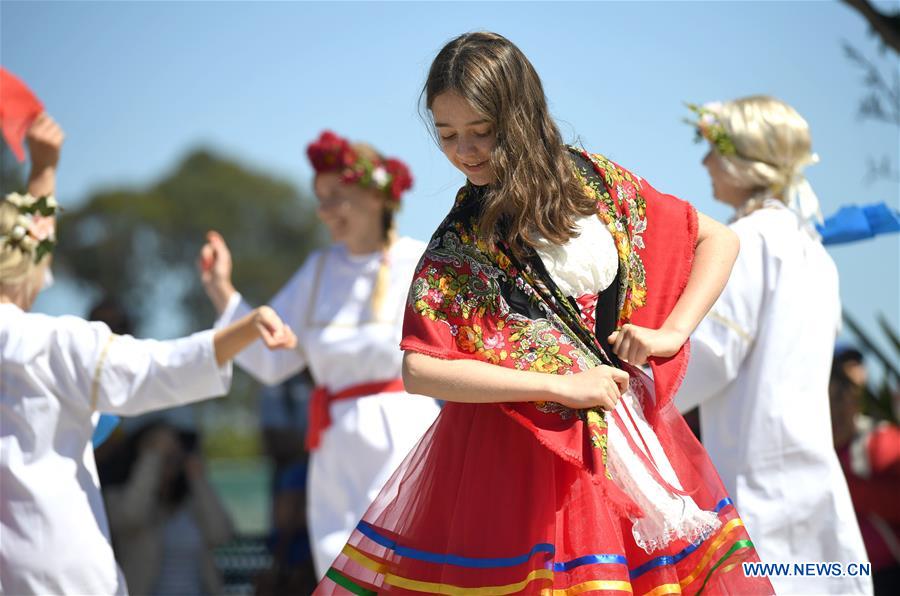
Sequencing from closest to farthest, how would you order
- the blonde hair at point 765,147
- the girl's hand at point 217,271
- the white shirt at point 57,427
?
the white shirt at point 57,427
the blonde hair at point 765,147
the girl's hand at point 217,271

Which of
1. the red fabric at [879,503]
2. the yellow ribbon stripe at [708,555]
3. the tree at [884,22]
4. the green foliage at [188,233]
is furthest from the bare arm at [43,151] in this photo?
the green foliage at [188,233]

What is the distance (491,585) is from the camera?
7.86ft

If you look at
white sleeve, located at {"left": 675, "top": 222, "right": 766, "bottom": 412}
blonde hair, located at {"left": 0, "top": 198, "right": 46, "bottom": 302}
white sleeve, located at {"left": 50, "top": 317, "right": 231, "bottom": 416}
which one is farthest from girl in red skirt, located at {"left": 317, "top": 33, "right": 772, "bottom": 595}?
blonde hair, located at {"left": 0, "top": 198, "right": 46, "bottom": 302}

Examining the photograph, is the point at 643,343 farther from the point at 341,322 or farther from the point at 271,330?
the point at 341,322

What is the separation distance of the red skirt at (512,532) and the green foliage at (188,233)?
85.2 feet

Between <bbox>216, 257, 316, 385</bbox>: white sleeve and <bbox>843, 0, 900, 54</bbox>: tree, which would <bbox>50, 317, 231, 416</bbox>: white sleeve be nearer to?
<bbox>216, 257, 316, 385</bbox>: white sleeve

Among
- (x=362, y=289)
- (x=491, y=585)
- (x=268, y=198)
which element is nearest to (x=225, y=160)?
(x=268, y=198)

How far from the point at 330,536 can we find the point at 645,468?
2.36 metres

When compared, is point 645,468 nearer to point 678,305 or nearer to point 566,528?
point 566,528

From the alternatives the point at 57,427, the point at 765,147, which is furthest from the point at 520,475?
the point at 765,147

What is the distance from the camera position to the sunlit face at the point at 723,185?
383cm

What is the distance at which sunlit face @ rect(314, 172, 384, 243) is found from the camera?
4754 millimetres

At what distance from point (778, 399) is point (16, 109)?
2634mm

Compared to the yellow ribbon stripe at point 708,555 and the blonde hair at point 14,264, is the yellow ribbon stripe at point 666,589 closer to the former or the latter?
the yellow ribbon stripe at point 708,555
